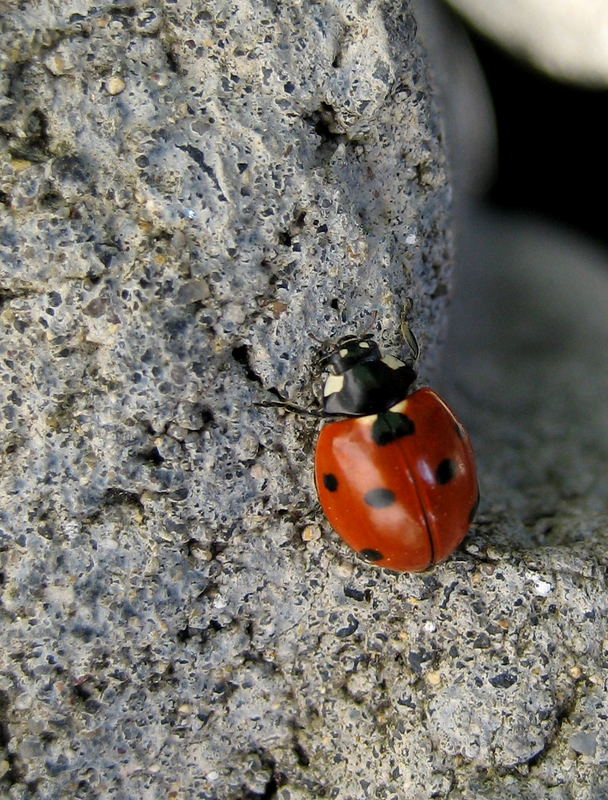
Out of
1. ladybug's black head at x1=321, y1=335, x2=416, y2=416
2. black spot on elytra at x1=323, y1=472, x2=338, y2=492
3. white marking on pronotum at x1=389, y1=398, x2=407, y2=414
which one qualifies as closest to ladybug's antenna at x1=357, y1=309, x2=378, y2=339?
ladybug's black head at x1=321, y1=335, x2=416, y2=416

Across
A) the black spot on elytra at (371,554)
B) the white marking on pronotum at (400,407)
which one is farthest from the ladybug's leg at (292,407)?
the black spot on elytra at (371,554)

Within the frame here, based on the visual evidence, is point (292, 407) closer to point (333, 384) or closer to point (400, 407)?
point (333, 384)

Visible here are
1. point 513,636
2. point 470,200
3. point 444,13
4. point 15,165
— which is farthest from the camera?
point 470,200

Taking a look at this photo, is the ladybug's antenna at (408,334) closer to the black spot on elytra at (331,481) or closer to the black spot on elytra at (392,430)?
the black spot on elytra at (392,430)

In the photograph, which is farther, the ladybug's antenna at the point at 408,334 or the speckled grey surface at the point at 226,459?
the ladybug's antenna at the point at 408,334

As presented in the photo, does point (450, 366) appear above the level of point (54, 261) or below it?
below

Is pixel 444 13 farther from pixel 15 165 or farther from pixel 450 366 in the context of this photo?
pixel 15 165

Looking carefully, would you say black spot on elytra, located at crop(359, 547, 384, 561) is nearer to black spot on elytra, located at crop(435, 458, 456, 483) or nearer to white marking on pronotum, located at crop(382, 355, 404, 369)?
black spot on elytra, located at crop(435, 458, 456, 483)

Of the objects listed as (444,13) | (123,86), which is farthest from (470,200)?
(123,86)
